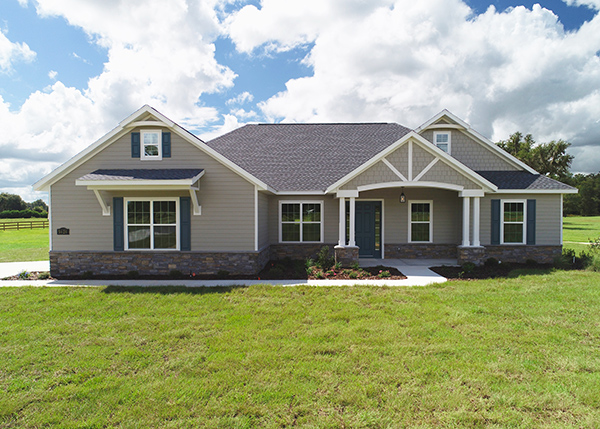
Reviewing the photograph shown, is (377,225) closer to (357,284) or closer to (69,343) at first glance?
(357,284)

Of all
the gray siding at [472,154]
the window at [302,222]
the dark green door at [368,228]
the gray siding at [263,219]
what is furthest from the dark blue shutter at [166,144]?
the gray siding at [472,154]

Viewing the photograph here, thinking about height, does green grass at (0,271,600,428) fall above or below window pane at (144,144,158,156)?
below

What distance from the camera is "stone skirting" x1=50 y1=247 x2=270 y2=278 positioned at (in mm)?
10172

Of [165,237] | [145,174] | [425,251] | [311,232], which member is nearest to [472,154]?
[425,251]

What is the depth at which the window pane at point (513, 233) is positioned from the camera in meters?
12.3

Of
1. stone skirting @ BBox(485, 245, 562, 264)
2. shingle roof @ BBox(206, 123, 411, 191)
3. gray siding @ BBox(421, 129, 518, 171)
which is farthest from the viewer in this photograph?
gray siding @ BBox(421, 129, 518, 171)

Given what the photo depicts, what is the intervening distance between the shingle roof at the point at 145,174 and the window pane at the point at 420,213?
8.64m

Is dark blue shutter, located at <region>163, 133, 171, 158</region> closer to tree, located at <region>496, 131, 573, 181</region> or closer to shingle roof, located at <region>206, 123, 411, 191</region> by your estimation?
shingle roof, located at <region>206, 123, 411, 191</region>

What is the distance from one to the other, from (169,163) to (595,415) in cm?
1093

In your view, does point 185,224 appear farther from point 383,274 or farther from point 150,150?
point 383,274

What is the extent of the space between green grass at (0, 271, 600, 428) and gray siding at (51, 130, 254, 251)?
3.24 m

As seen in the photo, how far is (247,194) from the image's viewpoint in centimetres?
1024

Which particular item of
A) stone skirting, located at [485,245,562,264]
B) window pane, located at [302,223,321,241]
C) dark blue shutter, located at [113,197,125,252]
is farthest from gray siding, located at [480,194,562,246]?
dark blue shutter, located at [113,197,125,252]

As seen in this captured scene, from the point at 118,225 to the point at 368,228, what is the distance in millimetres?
9325
